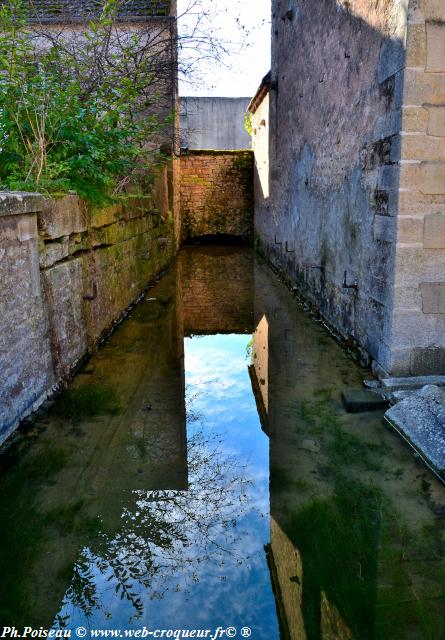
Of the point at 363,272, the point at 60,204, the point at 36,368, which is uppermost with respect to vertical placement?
the point at 60,204

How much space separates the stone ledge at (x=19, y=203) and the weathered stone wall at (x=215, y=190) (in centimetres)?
1268

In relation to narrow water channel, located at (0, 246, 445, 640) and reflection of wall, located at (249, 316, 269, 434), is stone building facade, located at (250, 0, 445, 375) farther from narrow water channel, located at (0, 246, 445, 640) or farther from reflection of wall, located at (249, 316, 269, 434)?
reflection of wall, located at (249, 316, 269, 434)

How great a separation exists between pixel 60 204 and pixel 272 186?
7860 millimetres

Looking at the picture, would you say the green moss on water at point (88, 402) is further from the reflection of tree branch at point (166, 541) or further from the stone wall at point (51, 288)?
the reflection of tree branch at point (166, 541)

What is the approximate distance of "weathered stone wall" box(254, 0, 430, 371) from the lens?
13.4ft

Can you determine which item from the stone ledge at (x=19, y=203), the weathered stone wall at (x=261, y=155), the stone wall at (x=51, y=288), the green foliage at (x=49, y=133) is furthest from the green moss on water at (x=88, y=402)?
the weathered stone wall at (x=261, y=155)

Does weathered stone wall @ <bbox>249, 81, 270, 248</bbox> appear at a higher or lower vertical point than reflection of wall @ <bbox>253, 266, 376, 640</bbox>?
higher

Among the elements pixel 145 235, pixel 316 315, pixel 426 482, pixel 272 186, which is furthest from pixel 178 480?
pixel 272 186

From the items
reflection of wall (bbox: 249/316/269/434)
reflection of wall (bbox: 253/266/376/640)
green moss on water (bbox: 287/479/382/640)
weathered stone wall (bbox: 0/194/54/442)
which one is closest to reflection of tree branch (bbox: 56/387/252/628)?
reflection of wall (bbox: 253/266/376/640)

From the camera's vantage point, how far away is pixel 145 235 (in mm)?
8539

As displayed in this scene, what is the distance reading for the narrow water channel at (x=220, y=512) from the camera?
2.05 m

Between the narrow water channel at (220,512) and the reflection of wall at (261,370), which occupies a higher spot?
the reflection of wall at (261,370)

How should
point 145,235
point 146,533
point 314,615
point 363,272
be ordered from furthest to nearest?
1. point 145,235
2. point 363,272
3. point 146,533
4. point 314,615

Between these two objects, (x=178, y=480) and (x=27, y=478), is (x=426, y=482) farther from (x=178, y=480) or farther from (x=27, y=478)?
(x=27, y=478)
